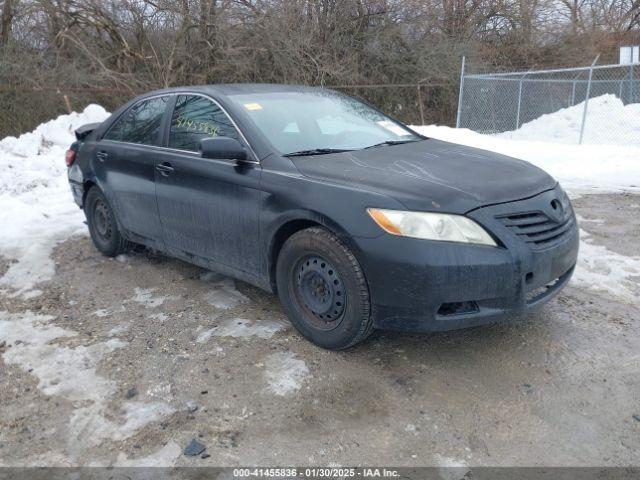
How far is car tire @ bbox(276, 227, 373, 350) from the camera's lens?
10.6 feet

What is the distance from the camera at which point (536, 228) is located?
329 cm

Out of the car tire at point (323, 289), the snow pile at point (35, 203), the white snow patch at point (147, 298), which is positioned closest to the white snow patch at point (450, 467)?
the car tire at point (323, 289)

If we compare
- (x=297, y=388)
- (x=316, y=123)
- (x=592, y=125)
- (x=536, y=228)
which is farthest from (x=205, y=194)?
(x=592, y=125)

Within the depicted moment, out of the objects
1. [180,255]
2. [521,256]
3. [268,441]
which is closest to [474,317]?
[521,256]

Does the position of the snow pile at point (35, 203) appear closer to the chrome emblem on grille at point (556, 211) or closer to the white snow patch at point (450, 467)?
the white snow patch at point (450, 467)

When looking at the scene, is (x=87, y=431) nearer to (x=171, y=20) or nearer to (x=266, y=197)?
(x=266, y=197)

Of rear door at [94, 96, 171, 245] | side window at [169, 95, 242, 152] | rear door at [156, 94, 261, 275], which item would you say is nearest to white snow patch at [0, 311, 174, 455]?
rear door at [156, 94, 261, 275]

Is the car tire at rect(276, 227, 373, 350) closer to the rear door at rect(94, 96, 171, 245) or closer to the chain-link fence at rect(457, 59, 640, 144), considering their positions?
the rear door at rect(94, 96, 171, 245)

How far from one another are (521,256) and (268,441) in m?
1.59

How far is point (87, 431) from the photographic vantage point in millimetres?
2879

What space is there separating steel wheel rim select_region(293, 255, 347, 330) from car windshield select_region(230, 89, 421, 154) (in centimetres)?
80

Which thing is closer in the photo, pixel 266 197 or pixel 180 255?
pixel 266 197

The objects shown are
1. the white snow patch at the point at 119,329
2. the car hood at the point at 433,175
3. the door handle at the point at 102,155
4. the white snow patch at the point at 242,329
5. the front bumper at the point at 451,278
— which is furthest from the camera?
the door handle at the point at 102,155

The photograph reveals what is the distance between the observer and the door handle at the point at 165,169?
4.38m
